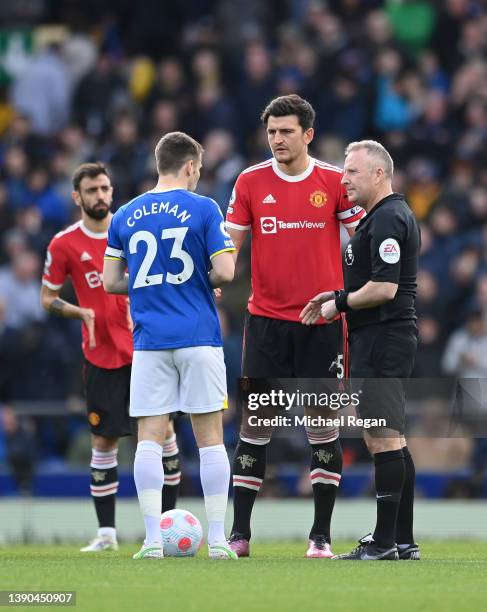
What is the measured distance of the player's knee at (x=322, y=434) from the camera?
10180mm

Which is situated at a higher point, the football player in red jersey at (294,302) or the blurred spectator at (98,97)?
the blurred spectator at (98,97)

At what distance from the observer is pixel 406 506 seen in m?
9.84

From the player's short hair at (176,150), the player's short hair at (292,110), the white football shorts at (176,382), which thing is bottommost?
the white football shorts at (176,382)

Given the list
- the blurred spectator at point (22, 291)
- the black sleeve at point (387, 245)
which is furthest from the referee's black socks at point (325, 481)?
the blurred spectator at point (22, 291)

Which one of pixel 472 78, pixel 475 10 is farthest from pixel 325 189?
pixel 475 10

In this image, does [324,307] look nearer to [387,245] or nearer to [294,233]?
[387,245]

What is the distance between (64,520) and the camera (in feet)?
49.9

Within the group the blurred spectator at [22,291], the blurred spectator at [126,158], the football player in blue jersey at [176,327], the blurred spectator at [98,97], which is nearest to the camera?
the football player in blue jersey at [176,327]

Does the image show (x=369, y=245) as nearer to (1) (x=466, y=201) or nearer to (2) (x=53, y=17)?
(1) (x=466, y=201)

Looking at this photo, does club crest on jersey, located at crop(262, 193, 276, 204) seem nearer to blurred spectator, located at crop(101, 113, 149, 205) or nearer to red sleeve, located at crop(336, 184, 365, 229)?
red sleeve, located at crop(336, 184, 365, 229)

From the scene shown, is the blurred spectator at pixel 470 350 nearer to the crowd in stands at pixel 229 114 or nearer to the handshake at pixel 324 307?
the crowd in stands at pixel 229 114

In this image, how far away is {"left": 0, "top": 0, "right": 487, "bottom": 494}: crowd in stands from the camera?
57.7 feet

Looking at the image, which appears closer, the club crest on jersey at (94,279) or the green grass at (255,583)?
the green grass at (255,583)

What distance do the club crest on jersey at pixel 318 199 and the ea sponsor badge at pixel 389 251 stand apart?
96cm
